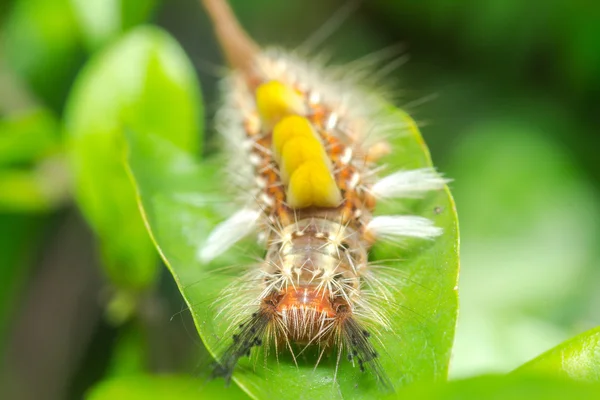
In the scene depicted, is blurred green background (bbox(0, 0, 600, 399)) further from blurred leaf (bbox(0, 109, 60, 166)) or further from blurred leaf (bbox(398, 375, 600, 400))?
blurred leaf (bbox(398, 375, 600, 400))

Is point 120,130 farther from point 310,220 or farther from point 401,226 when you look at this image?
point 401,226

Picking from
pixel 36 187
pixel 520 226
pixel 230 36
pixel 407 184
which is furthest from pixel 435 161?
pixel 36 187

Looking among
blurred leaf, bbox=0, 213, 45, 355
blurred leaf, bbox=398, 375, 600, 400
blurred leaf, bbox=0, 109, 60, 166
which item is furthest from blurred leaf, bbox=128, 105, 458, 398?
blurred leaf, bbox=0, 213, 45, 355

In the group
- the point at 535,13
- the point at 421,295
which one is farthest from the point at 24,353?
the point at 535,13

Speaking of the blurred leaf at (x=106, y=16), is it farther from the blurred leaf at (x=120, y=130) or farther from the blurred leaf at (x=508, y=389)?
the blurred leaf at (x=508, y=389)

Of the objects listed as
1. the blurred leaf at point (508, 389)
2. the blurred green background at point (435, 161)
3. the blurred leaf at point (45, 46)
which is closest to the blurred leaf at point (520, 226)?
the blurred green background at point (435, 161)

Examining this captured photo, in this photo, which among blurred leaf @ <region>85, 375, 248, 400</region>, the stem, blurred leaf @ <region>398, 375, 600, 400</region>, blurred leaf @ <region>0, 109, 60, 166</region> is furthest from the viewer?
blurred leaf @ <region>0, 109, 60, 166</region>
